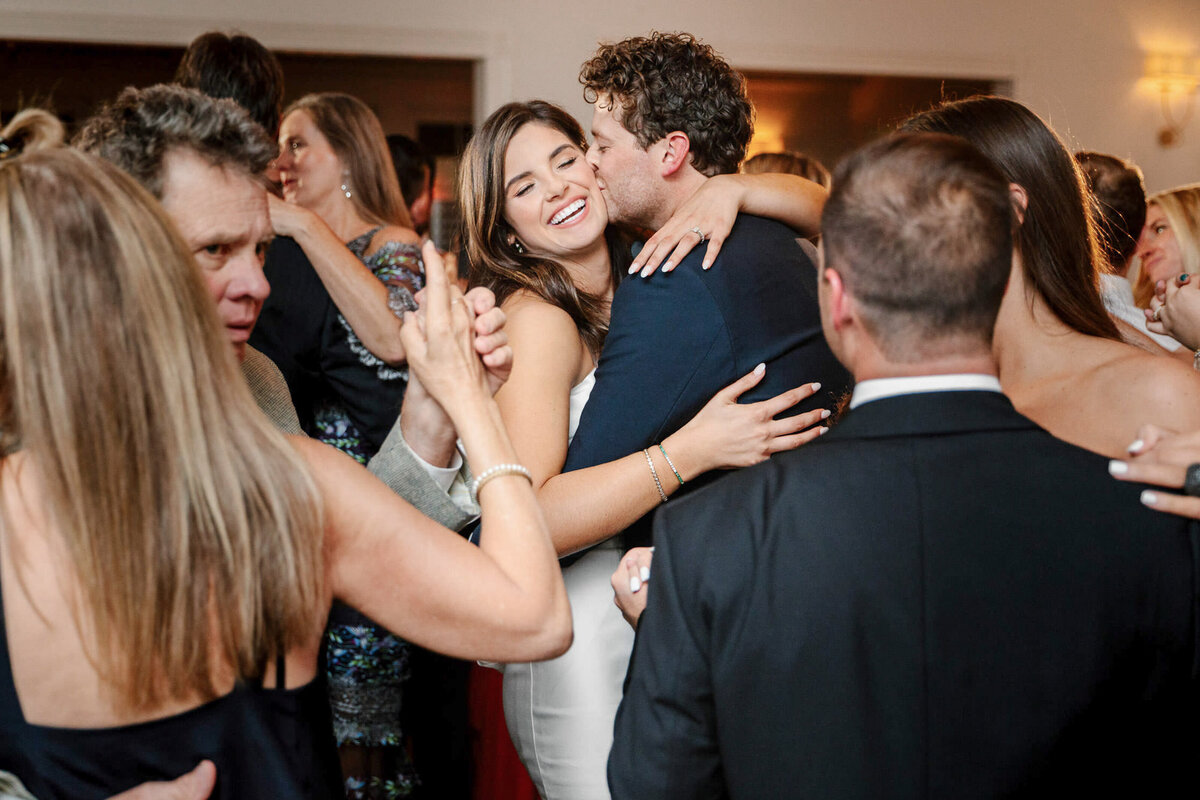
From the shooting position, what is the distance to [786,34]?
567 cm

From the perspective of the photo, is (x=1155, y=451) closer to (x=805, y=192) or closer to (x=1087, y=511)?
(x=1087, y=511)

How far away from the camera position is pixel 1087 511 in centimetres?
106

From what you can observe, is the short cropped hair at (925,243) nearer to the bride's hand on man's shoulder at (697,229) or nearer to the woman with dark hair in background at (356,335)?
the bride's hand on man's shoulder at (697,229)

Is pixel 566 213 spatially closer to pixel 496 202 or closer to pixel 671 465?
pixel 496 202

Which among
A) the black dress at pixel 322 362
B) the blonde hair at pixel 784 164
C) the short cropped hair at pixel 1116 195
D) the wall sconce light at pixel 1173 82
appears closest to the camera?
the black dress at pixel 322 362

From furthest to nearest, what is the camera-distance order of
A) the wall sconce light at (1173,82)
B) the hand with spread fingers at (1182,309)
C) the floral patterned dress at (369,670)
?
the wall sconce light at (1173,82), the floral patterned dress at (369,670), the hand with spread fingers at (1182,309)

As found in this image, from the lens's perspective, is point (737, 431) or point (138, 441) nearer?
point (138, 441)

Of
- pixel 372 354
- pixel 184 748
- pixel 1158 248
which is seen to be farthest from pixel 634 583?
pixel 1158 248

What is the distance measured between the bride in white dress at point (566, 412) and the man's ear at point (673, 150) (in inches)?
5.7

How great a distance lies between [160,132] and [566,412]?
759 mm

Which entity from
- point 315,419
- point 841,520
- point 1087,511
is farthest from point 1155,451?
point 315,419

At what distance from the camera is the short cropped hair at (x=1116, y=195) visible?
2.72 metres

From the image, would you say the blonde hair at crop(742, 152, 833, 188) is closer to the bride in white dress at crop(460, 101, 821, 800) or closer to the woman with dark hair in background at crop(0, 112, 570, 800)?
the bride in white dress at crop(460, 101, 821, 800)

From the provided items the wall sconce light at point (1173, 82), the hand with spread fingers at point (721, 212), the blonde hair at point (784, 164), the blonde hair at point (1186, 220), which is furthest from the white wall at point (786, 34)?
the hand with spread fingers at point (721, 212)
